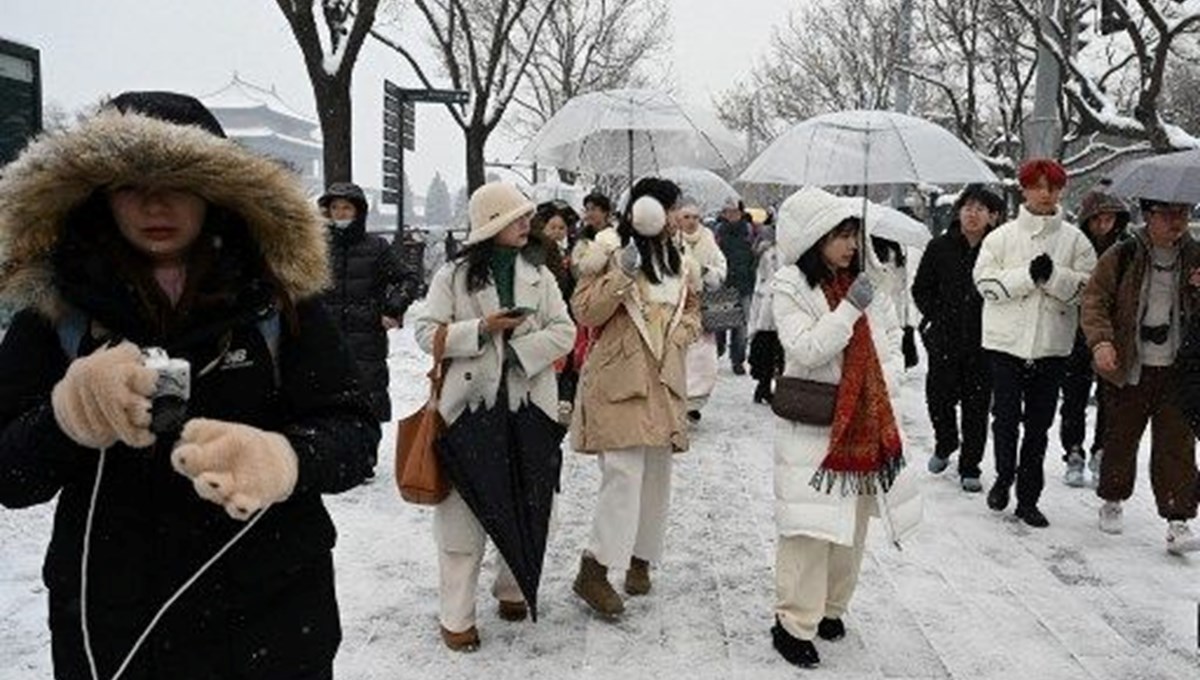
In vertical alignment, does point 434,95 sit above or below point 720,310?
above

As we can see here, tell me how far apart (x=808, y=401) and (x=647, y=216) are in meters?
1.19

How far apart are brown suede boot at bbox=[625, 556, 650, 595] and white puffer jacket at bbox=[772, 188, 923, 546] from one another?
954mm

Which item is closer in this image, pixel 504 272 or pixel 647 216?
pixel 504 272

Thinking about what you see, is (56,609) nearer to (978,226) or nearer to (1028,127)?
(978,226)

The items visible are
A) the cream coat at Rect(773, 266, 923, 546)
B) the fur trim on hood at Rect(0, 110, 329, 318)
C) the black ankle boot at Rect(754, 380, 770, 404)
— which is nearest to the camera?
the fur trim on hood at Rect(0, 110, 329, 318)

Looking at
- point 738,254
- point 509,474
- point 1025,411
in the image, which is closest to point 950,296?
point 1025,411

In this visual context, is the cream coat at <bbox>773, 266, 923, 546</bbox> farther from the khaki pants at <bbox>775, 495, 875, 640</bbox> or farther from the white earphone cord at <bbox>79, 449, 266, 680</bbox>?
the white earphone cord at <bbox>79, 449, 266, 680</bbox>

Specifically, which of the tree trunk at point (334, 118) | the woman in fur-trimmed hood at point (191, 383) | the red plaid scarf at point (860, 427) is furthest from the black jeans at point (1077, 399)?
the tree trunk at point (334, 118)

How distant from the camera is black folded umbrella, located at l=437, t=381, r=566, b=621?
389 cm

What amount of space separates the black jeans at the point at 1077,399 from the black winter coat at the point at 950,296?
0.57 m

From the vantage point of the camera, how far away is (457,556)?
159 inches

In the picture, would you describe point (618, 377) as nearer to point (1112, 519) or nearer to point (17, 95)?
point (1112, 519)

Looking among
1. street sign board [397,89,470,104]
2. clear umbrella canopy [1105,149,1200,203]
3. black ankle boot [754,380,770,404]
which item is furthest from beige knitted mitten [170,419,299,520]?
street sign board [397,89,470,104]

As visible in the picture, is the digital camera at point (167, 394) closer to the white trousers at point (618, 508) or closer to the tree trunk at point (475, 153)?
the white trousers at point (618, 508)
